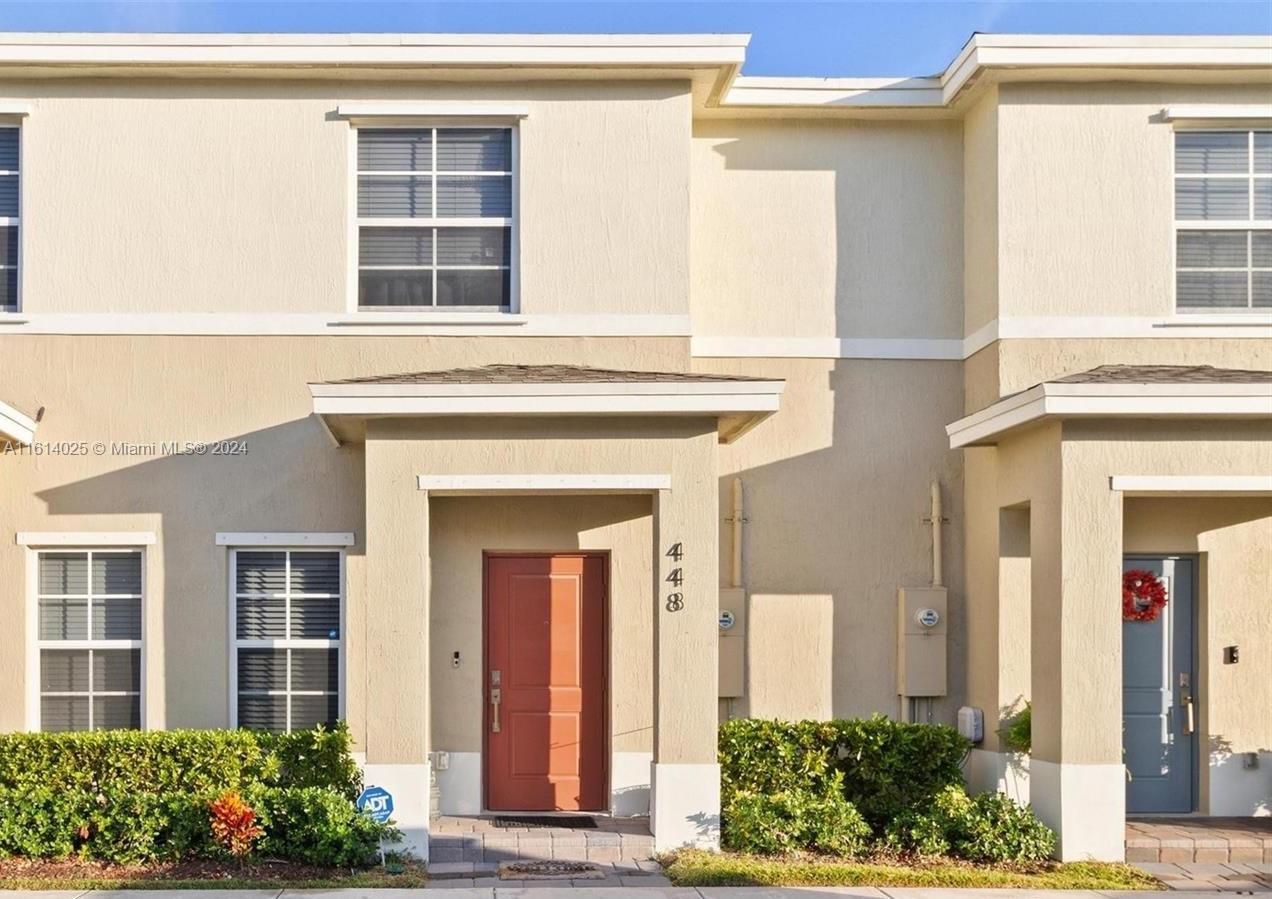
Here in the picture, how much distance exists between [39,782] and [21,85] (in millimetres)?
5707

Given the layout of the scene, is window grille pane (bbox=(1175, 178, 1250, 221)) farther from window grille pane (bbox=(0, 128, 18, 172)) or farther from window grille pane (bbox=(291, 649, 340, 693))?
window grille pane (bbox=(0, 128, 18, 172))

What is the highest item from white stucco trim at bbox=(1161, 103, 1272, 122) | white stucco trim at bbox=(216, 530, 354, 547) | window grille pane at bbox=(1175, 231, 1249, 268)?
white stucco trim at bbox=(1161, 103, 1272, 122)

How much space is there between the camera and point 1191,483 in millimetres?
10406

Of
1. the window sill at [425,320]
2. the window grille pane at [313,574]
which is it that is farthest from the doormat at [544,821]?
the window sill at [425,320]

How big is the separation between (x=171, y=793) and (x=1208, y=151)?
32.5 ft

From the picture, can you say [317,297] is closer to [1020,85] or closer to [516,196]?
[516,196]

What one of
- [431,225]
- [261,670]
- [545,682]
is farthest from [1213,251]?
[261,670]

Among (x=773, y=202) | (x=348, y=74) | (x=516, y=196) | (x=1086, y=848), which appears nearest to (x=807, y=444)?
(x=773, y=202)

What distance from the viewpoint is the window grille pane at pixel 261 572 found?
38.9 feet

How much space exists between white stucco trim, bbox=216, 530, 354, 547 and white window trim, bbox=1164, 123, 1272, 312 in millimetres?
7346

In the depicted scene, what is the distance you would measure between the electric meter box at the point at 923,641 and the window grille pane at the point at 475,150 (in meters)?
5.12

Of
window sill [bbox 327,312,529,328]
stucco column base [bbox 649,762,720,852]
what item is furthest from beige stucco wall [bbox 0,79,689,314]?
stucco column base [bbox 649,762,720,852]

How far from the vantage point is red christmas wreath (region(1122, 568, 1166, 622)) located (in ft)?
39.0

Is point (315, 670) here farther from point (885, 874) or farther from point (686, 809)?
point (885, 874)
